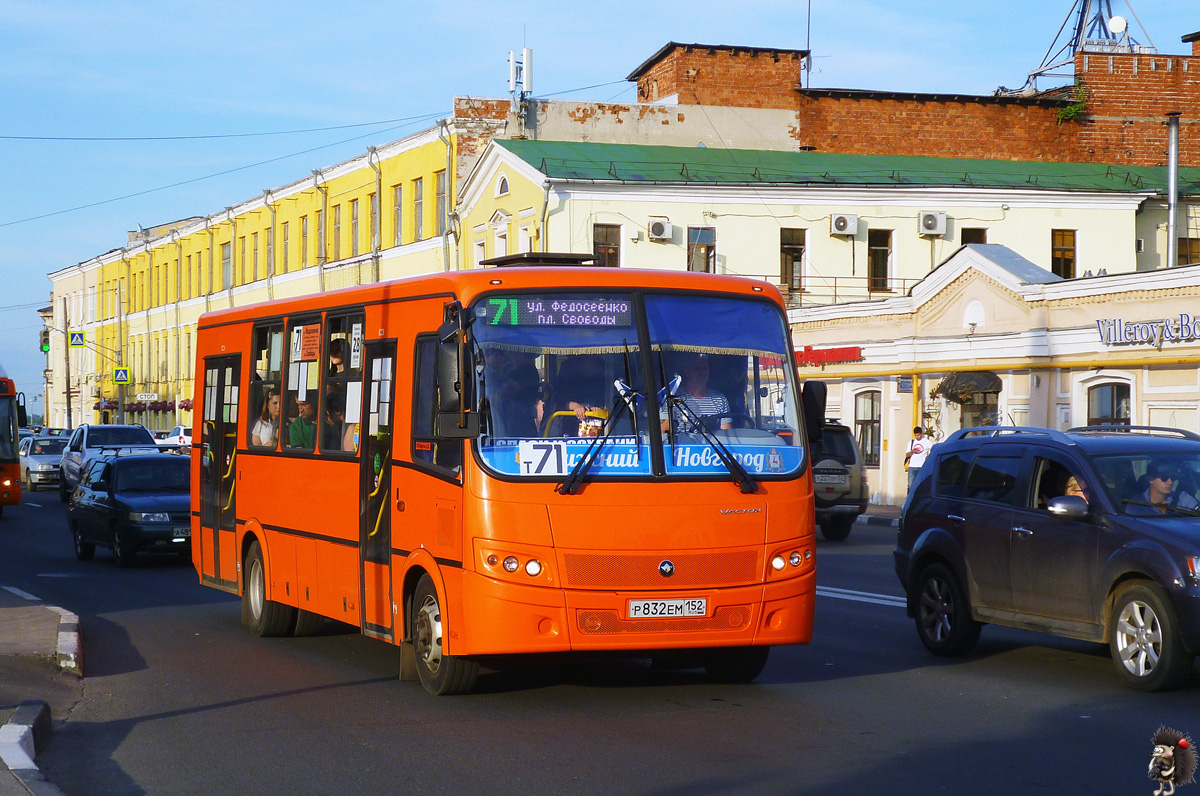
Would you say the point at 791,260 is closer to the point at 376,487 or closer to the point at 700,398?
the point at 376,487

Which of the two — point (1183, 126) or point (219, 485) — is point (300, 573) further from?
point (1183, 126)

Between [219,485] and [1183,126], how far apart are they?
47.4m

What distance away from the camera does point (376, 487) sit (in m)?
10.5

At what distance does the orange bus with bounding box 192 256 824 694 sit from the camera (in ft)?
29.6

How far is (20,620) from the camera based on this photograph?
12945 millimetres

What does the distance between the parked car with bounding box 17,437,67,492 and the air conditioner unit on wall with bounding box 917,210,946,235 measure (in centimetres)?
2639

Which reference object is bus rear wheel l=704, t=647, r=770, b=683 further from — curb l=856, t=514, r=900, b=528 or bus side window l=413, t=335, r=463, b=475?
curb l=856, t=514, r=900, b=528

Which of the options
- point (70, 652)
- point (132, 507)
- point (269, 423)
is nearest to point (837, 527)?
point (132, 507)

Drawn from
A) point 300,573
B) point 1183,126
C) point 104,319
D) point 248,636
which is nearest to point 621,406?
point 300,573

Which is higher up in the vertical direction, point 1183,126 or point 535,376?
point 1183,126

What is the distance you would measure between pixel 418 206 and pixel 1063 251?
21483mm

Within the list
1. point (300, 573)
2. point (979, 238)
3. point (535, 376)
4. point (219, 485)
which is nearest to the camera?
point (535, 376)

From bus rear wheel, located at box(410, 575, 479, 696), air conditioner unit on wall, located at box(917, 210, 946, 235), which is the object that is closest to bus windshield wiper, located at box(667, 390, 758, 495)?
bus rear wheel, located at box(410, 575, 479, 696)

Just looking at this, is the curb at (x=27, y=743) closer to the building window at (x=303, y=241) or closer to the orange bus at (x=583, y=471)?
the orange bus at (x=583, y=471)
